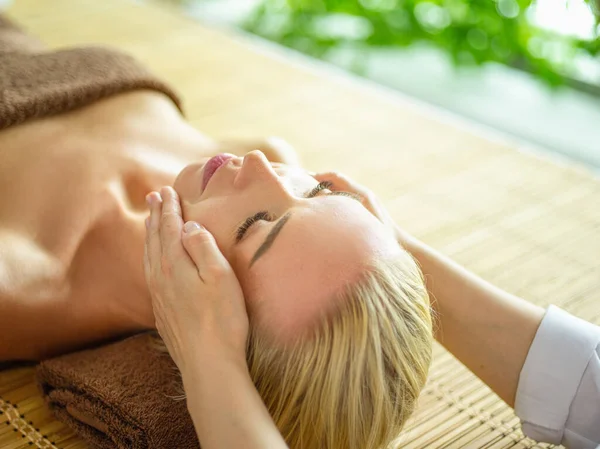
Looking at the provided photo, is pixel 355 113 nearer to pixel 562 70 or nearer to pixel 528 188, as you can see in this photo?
pixel 528 188

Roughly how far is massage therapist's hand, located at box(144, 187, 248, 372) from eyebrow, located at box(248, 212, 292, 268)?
0.14ft

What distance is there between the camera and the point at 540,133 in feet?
9.66

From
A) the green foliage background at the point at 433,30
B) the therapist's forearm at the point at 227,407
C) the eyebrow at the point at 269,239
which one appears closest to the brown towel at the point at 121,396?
the therapist's forearm at the point at 227,407

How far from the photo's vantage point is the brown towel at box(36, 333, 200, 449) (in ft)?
4.09

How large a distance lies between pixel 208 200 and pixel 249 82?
1529 mm

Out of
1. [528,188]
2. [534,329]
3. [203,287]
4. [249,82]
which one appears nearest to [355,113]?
[249,82]

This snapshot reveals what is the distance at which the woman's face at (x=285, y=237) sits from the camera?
3.60 feet

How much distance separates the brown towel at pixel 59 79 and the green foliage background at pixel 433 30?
1756 millimetres

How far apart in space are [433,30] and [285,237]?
248 centimetres

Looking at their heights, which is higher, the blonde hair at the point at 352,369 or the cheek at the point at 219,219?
the cheek at the point at 219,219

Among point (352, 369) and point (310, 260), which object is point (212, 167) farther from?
point (352, 369)

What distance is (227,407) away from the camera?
1051 millimetres

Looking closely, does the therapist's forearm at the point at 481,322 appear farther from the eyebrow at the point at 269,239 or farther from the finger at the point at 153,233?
the finger at the point at 153,233

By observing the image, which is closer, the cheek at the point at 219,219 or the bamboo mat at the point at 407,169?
the cheek at the point at 219,219
